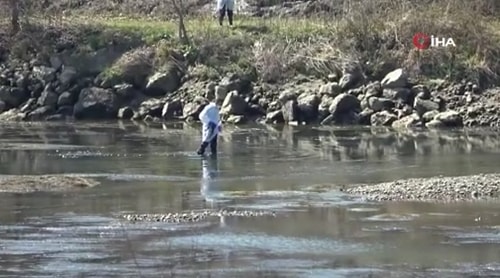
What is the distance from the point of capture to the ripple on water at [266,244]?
50.8 ft

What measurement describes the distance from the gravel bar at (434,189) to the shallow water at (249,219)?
2.03 ft

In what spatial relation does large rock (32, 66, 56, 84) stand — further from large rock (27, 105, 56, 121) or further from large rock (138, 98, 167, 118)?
large rock (138, 98, 167, 118)

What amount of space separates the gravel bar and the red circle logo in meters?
19.9

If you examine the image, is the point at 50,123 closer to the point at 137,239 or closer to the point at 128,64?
the point at 128,64

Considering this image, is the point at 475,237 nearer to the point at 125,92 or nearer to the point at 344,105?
the point at 344,105

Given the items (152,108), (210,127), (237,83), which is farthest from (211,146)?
(152,108)

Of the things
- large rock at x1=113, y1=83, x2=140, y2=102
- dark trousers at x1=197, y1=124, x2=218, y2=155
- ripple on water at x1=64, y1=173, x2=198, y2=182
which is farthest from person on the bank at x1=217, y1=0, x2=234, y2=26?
ripple on water at x1=64, y1=173, x2=198, y2=182

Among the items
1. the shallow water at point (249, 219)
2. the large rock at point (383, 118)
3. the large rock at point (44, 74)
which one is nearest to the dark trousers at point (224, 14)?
the large rock at point (44, 74)

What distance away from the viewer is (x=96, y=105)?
4166 centimetres

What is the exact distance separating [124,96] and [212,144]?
1452cm

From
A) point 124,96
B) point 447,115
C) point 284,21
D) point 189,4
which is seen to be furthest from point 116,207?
point 189,4

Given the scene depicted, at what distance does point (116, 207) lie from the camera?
19500 millimetres

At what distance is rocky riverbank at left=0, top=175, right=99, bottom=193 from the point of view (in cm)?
2153

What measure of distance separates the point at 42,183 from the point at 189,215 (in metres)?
4.66
